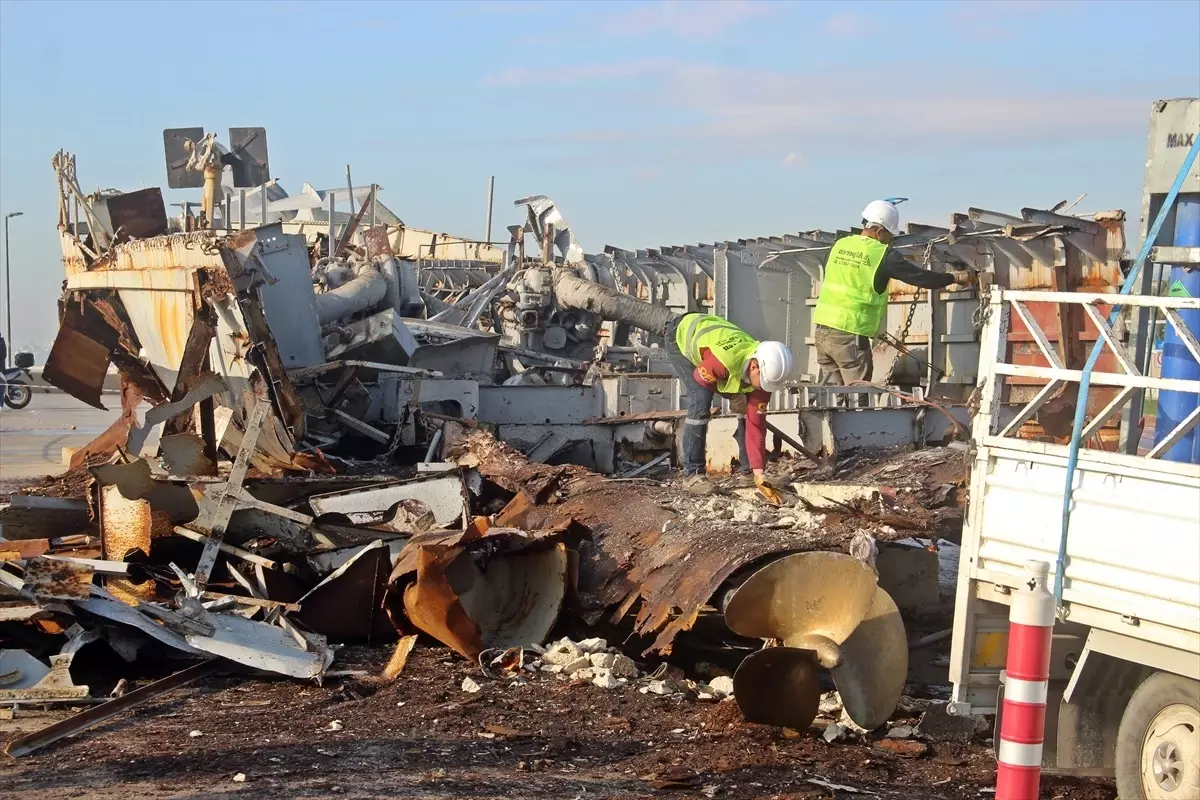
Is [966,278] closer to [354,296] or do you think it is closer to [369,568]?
[369,568]

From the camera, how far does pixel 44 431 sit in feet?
65.8

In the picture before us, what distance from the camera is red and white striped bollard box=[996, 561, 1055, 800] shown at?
143 inches

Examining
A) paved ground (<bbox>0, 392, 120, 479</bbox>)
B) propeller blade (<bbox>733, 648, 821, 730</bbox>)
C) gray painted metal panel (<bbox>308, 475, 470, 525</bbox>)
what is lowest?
paved ground (<bbox>0, 392, 120, 479</bbox>)

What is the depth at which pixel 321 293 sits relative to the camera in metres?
14.5

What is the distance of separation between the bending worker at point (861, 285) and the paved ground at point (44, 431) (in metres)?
9.23

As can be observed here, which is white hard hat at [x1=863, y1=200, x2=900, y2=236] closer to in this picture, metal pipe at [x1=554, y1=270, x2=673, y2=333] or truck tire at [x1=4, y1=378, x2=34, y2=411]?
metal pipe at [x1=554, y1=270, x2=673, y2=333]

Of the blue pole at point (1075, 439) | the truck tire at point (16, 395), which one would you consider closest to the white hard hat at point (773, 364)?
the blue pole at point (1075, 439)

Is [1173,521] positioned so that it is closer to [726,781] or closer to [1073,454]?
[1073,454]

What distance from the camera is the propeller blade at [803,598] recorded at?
5551mm

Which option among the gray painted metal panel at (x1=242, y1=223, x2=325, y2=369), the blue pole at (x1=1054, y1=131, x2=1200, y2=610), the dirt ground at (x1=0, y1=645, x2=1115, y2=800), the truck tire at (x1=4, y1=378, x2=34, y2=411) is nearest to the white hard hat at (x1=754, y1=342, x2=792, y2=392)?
Result: the dirt ground at (x1=0, y1=645, x2=1115, y2=800)

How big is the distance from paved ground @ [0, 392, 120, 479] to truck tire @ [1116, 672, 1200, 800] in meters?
12.6

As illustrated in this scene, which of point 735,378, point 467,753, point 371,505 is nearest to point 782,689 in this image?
point 467,753

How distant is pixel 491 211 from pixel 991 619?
27.7 m

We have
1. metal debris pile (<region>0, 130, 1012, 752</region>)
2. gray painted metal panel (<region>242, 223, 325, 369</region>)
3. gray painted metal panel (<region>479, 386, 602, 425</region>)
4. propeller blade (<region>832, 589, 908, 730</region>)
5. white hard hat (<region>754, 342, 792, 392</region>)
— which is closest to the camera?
propeller blade (<region>832, 589, 908, 730</region>)
